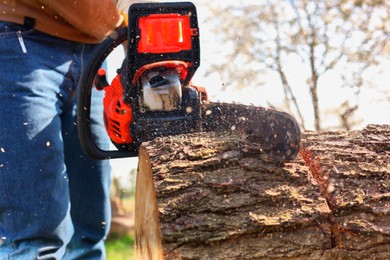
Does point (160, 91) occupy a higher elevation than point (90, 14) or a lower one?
lower

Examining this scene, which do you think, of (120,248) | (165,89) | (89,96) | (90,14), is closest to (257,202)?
(165,89)

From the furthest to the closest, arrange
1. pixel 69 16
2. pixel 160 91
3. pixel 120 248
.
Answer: pixel 120 248 → pixel 69 16 → pixel 160 91

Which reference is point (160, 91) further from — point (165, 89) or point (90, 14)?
point (90, 14)

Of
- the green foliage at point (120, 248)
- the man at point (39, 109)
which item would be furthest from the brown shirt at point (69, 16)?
the green foliage at point (120, 248)

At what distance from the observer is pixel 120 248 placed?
184 inches

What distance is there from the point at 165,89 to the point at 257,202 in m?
0.41

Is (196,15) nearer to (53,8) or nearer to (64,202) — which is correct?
(53,8)

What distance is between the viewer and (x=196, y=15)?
60.2 inches

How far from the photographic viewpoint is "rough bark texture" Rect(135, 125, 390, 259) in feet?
4.28

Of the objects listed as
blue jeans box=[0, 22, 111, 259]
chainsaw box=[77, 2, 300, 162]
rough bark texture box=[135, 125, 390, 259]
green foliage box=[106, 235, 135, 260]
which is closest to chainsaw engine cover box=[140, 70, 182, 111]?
chainsaw box=[77, 2, 300, 162]

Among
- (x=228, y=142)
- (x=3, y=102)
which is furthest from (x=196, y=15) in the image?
(x=3, y=102)

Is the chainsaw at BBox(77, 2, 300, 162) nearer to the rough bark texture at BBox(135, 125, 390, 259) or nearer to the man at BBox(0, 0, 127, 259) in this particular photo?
the rough bark texture at BBox(135, 125, 390, 259)

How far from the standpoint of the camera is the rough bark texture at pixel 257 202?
4.28 ft

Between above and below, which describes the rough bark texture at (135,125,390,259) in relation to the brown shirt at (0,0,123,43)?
below
